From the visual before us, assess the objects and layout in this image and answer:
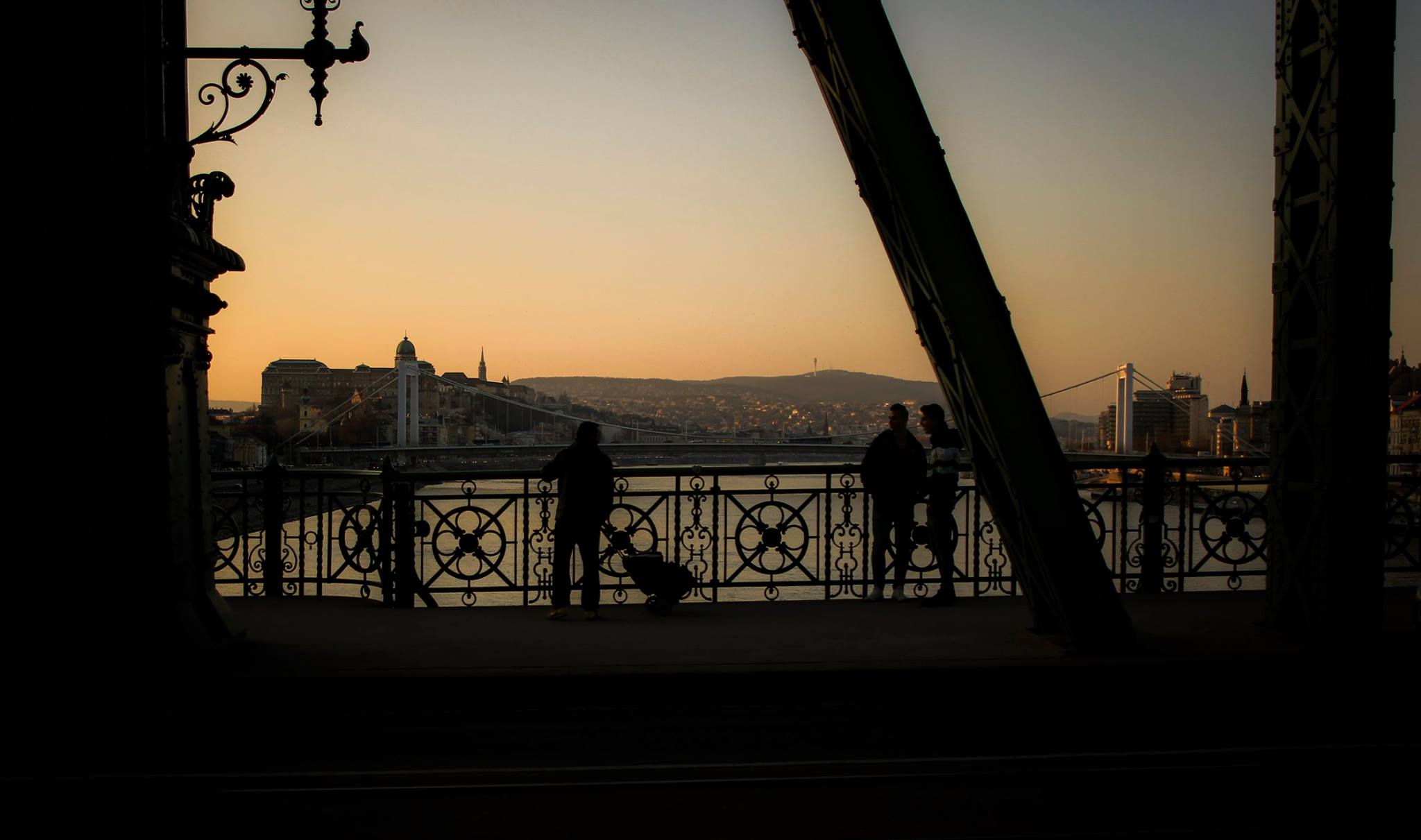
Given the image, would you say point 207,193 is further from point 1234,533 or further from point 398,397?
point 398,397

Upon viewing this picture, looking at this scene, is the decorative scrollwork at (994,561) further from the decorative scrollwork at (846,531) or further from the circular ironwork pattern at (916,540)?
the decorative scrollwork at (846,531)

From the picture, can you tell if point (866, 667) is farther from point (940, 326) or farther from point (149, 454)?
point (149, 454)

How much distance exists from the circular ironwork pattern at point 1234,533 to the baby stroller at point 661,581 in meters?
4.75

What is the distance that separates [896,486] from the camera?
9.27 metres

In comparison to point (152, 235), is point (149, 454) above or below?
below

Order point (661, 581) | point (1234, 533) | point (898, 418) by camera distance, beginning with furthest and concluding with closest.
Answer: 1. point (1234, 533)
2. point (898, 418)
3. point (661, 581)

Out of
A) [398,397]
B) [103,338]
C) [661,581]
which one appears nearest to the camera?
[103,338]

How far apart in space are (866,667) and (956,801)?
2130 mm

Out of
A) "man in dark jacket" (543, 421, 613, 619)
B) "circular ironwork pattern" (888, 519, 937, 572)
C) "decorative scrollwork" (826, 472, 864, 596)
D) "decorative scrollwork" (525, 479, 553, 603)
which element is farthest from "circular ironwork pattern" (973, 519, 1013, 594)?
"decorative scrollwork" (525, 479, 553, 603)

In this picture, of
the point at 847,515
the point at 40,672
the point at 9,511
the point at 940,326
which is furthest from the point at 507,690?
the point at 847,515

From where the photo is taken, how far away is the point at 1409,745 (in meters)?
4.98

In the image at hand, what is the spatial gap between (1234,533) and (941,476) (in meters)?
3.00

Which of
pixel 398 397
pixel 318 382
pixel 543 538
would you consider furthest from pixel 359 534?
pixel 398 397

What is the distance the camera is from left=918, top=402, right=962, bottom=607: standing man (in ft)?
30.0
